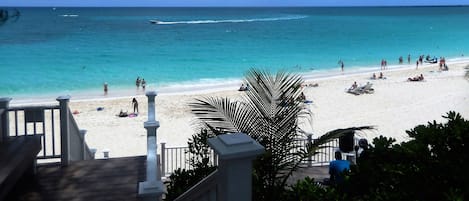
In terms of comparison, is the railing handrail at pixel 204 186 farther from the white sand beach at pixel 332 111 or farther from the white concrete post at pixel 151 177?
the white sand beach at pixel 332 111

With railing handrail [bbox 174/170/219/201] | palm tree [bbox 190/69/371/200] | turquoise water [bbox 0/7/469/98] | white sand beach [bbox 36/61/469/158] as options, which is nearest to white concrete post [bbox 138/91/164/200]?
railing handrail [bbox 174/170/219/201]

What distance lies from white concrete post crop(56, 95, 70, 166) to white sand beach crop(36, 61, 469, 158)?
7505 mm

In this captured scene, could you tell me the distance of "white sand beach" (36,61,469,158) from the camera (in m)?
16.3

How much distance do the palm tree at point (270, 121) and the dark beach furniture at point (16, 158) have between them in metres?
1.85

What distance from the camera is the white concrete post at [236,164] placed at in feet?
7.85

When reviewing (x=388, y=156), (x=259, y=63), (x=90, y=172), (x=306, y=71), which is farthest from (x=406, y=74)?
→ (x=388, y=156)

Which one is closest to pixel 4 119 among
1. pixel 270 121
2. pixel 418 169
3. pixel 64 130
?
pixel 64 130

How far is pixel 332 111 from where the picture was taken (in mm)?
20875

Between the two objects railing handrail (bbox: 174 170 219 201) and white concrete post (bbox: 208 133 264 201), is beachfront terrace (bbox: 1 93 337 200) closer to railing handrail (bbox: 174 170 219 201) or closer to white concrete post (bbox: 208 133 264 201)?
railing handrail (bbox: 174 170 219 201)

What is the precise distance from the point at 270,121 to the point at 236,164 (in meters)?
2.26

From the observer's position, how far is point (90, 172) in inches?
251

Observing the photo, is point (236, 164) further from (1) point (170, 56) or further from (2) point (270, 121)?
(1) point (170, 56)

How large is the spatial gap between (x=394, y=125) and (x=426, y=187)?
15880 mm

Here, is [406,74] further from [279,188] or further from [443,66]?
[279,188]
